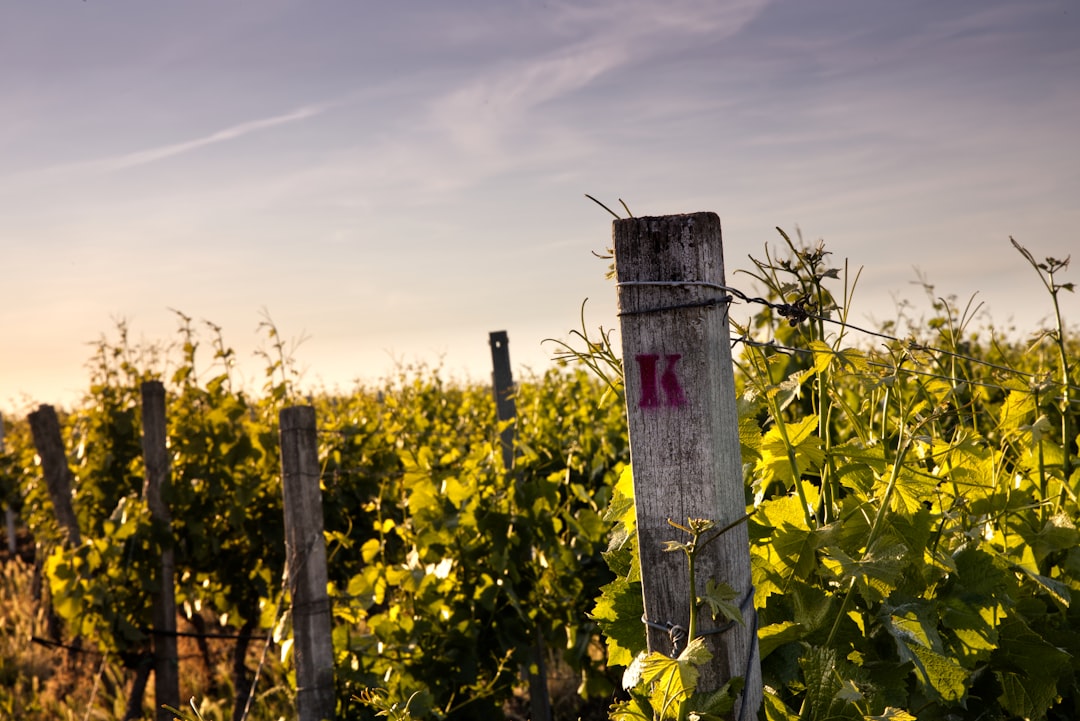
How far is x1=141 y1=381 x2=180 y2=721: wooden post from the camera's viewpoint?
515cm

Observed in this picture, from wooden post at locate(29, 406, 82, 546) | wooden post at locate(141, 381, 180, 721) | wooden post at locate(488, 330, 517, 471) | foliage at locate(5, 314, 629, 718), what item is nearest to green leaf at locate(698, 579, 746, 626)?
foliage at locate(5, 314, 629, 718)

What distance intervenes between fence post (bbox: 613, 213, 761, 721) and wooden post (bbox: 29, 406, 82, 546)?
5.51 meters

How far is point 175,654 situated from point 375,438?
63.1 inches

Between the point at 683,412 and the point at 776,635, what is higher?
the point at 683,412

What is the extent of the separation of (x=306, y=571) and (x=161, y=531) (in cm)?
185

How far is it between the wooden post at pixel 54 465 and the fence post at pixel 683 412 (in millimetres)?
5510

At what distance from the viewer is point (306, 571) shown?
367 centimetres

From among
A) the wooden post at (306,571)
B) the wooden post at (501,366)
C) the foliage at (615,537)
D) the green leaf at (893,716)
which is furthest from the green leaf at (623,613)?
the wooden post at (501,366)

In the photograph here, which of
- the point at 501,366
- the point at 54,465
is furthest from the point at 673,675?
the point at 54,465

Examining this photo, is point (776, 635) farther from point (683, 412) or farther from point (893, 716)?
point (683, 412)

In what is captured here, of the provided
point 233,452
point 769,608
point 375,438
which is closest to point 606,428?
point 375,438

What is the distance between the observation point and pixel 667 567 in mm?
1614

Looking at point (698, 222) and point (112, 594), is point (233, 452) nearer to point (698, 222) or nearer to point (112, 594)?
point (112, 594)

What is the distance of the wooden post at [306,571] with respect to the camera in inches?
144
